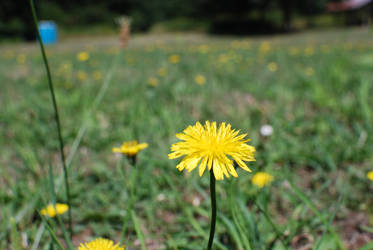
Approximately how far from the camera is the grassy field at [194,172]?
104cm

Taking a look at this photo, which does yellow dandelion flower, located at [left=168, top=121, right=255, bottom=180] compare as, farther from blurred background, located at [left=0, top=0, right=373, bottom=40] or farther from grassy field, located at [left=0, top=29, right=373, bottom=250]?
blurred background, located at [left=0, top=0, right=373, bottom=40]

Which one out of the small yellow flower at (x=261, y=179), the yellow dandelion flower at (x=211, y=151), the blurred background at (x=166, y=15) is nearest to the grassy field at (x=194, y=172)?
the small yellow flower at (x=261, y=179)

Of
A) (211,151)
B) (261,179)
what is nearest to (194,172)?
(261,179)

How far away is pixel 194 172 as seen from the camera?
4.64 feet

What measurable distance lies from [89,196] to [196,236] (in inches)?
22.7

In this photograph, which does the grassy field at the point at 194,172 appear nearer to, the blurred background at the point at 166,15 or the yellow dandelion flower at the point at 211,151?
the yellow dandelion flower at the point at 211,151

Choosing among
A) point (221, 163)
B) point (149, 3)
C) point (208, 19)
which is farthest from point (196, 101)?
point (208, 19)

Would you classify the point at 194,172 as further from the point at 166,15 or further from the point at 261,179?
the point at 166,15

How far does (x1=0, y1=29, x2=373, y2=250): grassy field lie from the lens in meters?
1.04

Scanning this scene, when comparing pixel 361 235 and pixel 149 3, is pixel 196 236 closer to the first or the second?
pixel 361 235

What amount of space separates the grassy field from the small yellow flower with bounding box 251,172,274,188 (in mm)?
44

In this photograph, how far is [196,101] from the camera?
2.45 metres

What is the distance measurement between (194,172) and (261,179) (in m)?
0.35

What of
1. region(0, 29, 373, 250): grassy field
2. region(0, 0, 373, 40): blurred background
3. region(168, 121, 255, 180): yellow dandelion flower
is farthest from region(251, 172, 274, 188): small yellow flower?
region(0, 0, 373, 40): blurred background
